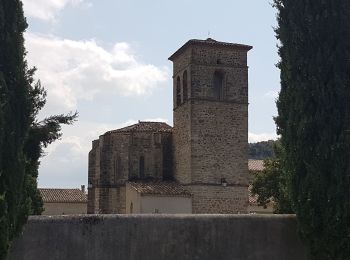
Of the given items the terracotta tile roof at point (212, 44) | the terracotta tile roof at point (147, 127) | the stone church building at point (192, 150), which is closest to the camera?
the stone church building at point (192, 150)

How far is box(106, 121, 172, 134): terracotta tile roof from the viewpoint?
39.2m

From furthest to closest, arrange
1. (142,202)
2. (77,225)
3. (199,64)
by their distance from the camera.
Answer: (199,64) < (142,202) < (77,225)

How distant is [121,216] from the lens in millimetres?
9531

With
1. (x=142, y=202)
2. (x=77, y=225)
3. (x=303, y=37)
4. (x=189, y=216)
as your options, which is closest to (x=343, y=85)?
(x=303, y=37)

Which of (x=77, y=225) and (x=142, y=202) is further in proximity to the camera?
(x=142, y=202)

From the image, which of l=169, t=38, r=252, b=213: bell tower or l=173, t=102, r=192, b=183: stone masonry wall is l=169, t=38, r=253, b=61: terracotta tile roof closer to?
l=169, t=38, r=252, b=213: bell tower

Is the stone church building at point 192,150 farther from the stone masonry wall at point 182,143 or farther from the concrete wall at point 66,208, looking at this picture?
the concrete wall at point 66,208

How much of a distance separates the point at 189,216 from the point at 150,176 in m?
28.9

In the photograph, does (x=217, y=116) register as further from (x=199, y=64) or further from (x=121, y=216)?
(x=121, y=216)

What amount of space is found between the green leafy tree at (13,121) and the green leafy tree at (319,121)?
4.34 m

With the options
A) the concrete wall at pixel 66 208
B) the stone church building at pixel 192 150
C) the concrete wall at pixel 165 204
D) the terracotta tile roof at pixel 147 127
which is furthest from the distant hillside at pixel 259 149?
the concrete wall at pixel 165 204

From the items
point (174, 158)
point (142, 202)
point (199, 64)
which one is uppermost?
point (199, 64)

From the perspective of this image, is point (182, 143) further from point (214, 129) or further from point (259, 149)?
point (259, 149)

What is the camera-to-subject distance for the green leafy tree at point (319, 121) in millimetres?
9258
